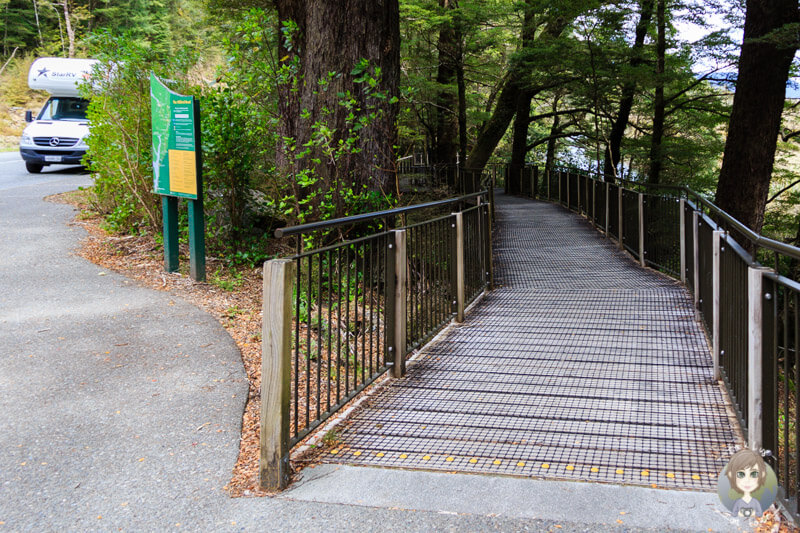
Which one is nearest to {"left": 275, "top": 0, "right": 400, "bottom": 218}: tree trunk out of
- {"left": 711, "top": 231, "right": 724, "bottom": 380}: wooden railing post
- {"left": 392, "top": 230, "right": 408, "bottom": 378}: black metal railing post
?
{"left": 392, "top": 230, "right": 408, "bottom": 378}: black metal railing post

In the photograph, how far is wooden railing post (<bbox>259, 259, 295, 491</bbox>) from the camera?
3553mm

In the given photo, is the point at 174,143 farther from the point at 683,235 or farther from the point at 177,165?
the point at 683,235

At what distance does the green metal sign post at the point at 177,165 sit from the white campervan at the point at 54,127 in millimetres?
11175

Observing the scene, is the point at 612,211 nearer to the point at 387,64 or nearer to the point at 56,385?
the point at 387,64

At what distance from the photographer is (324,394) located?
567 cm

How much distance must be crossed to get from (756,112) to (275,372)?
9952 mm

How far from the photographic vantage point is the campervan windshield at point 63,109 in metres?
18.9

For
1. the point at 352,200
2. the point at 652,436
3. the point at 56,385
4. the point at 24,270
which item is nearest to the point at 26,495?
the point at 56,385

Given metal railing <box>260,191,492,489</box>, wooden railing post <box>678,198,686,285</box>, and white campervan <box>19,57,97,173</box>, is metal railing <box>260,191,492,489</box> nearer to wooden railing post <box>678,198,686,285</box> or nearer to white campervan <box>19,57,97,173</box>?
wooden railing post <box>678,198,686,285</box>

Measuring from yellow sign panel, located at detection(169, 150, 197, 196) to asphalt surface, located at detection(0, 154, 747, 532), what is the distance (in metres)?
1.70

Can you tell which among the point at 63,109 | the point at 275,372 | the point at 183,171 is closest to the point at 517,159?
the point at 63,109

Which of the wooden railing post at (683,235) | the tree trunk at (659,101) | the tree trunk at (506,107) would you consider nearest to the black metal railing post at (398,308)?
the wooden railing post at (683,235)

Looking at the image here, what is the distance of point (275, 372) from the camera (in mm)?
3586

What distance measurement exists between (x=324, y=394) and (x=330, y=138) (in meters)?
3.22
